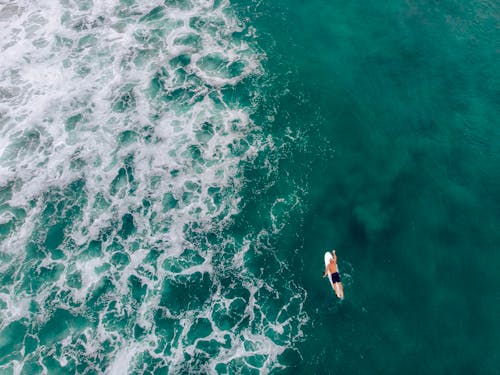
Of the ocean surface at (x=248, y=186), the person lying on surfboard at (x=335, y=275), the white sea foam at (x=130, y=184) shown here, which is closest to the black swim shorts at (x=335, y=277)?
the person lying on surfboard at (x=335, y=275)

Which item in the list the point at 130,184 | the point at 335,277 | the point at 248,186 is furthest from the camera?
the point at 130,184

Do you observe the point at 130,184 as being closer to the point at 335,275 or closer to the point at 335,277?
the point at 335,275

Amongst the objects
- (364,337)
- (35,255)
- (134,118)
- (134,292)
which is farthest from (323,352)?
(134,118)

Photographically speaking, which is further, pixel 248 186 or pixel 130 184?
pixel 130 184

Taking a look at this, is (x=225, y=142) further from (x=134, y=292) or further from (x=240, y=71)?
(x=134, y=292)

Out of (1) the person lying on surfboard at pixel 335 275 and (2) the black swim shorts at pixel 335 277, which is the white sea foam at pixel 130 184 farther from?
(2) the black swim shorts at pixel 335 277

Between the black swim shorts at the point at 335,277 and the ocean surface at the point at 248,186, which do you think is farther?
the black swim shorts at the point at 335,277

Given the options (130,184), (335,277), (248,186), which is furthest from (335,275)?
(130,184)
